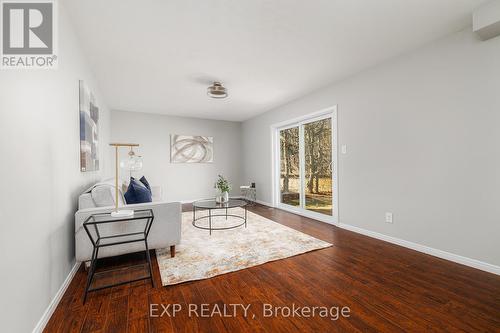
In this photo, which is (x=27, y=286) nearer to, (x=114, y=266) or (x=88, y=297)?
(x=88, y=297)

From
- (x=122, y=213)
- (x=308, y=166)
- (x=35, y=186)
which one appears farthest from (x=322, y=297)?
(x=308, y=166)

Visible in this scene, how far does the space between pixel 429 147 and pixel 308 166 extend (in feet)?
6.99

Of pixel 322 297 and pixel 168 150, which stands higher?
pixel 168 150

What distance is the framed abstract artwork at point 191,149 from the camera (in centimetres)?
575

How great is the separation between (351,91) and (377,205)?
→ 171 centimetres

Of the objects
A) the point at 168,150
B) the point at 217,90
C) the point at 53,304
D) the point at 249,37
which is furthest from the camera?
the point at 168,150

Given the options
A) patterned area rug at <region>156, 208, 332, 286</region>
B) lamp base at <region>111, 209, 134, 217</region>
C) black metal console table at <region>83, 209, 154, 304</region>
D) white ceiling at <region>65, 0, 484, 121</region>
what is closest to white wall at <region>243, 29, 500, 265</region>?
white ceiling at <region>65, 0, 484, 121</region>

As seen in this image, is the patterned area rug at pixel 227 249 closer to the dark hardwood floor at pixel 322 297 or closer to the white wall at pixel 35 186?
the dark hardwood floor at pixel 322 297

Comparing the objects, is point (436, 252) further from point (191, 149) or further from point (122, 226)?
point (191, 149)

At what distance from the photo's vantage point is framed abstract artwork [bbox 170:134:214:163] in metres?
5.75

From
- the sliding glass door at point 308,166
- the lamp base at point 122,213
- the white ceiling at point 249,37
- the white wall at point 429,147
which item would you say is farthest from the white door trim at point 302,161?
the lamp base at point 122,213

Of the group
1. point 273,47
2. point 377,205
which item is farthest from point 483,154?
point 273,47

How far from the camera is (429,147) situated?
2502 millimetres

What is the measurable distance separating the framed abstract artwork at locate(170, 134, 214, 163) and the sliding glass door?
199cm
